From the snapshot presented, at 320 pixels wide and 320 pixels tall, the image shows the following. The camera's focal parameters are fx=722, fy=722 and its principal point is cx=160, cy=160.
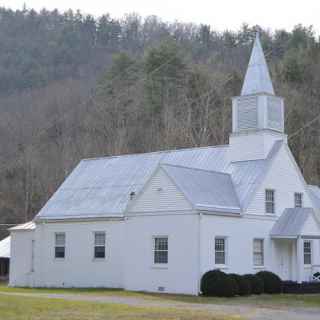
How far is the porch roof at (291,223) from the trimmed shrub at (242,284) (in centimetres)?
456

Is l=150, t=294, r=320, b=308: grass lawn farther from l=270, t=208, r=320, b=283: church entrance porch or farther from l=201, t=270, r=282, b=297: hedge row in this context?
l=270, t=208, r=320, b=283: church entrance porch

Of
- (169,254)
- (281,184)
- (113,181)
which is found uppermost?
→ (113,181)

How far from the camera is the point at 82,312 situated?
23.3 metres

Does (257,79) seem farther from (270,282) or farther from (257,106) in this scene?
(270,282)

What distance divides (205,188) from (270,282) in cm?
582

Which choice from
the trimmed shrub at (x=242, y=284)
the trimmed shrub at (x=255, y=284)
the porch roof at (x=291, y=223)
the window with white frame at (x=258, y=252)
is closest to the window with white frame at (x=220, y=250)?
the trimmed shrub at (x=242, y=284)

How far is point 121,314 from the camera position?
75.4ft

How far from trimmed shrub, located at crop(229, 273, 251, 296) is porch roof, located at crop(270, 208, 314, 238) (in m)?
4.56

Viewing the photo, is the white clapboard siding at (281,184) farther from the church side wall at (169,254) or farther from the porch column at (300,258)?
the church side wall at (169,254)

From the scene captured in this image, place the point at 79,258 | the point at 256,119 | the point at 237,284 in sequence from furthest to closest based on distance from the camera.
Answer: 1. the point at 256,119
2. the point at 79,258
3. the point at 237,284

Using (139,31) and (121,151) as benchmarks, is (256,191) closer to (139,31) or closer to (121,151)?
(121,151)

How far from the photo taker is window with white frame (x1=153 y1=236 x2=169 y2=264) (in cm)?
3581

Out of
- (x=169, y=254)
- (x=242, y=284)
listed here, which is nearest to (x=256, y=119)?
(x=169, y=254)

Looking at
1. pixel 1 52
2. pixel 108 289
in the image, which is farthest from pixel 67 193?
pixel 1 52
